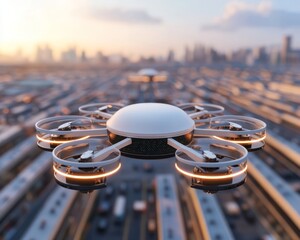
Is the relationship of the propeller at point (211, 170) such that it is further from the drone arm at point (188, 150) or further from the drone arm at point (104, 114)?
the drone arm at point (104, 114)

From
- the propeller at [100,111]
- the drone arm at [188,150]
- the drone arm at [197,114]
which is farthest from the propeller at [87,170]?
the drone arm at [197,114]

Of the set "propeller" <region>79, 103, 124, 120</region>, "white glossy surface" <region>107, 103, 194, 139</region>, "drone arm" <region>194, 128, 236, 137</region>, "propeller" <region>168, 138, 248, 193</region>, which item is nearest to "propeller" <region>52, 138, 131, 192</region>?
"white glossy surface" <region>107, 103, 194, 139</region>

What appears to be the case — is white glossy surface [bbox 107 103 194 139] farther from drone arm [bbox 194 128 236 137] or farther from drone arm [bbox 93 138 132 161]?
drone arm [bbox 194 128 236 137]

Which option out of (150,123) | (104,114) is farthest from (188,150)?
(104,114)

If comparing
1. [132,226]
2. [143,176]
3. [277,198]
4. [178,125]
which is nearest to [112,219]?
[132,226]

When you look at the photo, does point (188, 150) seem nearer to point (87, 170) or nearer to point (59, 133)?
point (87, 170)

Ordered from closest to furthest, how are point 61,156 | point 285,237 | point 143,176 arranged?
point 61,156
point 285,237
point 143,176

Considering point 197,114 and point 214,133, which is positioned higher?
point 197,114

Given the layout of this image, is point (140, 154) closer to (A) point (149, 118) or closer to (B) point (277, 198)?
(A) point (149, 118)
